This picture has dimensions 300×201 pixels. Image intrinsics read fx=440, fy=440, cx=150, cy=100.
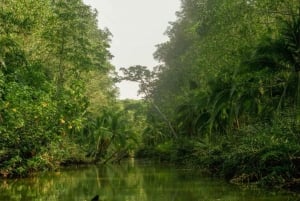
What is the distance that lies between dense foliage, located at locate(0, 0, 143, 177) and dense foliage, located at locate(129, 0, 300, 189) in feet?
24.3

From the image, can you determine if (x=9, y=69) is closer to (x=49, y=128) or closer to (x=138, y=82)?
(x=49, y=128)

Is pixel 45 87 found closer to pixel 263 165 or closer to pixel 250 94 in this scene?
pixel 250 94

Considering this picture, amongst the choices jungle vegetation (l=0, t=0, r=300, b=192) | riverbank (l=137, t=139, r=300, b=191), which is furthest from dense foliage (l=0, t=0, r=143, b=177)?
riverbank (l=137, t=139, r=300, b=191)

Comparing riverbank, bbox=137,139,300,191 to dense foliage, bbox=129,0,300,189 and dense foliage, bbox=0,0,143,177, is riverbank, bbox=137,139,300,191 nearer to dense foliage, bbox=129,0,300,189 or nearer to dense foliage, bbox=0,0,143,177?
dense foliage, bbox=129,0,300,189

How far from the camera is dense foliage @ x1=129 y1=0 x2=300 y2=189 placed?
1377cm

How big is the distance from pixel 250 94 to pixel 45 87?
36.5 feet

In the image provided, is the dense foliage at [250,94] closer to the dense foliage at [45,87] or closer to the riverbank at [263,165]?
the riverbank at [263,165]

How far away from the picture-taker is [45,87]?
23.5 m

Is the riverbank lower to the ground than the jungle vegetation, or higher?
lower

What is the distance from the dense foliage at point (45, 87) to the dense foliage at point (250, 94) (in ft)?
24.3

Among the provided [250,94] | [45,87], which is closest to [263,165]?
[250,94]

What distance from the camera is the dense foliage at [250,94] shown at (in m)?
13.8

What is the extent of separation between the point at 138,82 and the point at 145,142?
1301cm

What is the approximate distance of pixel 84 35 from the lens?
31.3 meters
